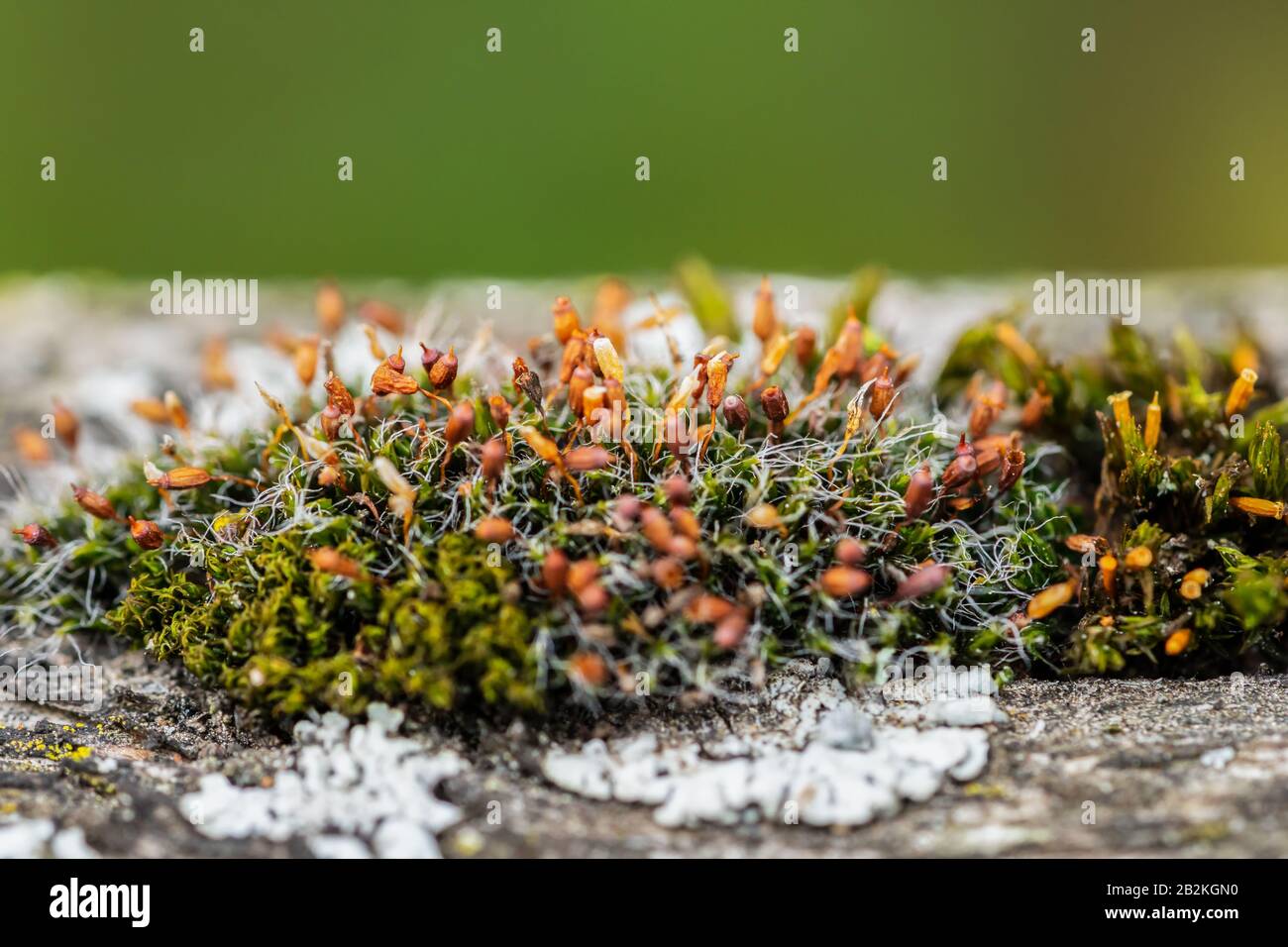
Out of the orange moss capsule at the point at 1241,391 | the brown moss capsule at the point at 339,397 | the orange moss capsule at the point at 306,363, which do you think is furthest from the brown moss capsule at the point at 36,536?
the orange moss capsule at the point at 1241,391

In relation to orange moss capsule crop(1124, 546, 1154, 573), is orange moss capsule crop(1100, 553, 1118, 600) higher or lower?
lower

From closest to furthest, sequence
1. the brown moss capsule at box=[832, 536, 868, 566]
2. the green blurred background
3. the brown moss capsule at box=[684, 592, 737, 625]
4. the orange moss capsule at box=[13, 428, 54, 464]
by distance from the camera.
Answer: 1. the brown moss capsule at box=[684, 592, 737, 625]
2. the brown moss capsule at box=[832, 536, 868, 566]
3. the orange moss capsule at box=[13, 428, 54, 464]
4. the green blurred background

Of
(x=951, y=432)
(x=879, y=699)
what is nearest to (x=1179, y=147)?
(x=951, y=432)

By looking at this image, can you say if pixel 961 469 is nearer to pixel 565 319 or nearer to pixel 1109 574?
pixel 1109 574

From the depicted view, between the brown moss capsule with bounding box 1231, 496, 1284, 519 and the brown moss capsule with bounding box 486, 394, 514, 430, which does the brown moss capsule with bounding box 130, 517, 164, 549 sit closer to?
the brown moss capsule with bounding box 486, 394, 514, 430

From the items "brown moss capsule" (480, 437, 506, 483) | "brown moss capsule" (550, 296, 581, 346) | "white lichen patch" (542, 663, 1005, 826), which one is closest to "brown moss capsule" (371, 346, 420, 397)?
"brown moss capsule" (480, 437, 506, 483)

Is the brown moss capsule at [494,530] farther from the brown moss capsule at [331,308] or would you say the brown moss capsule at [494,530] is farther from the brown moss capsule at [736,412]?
the brown moss capsule at [331,308]
